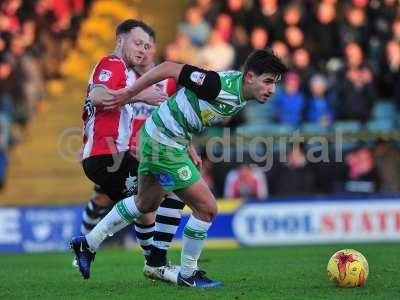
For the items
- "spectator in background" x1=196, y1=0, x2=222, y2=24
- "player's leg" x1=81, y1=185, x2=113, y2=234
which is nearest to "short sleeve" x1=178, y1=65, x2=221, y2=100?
"player's leg" x1=81, y1=185, x2=113, y2=234

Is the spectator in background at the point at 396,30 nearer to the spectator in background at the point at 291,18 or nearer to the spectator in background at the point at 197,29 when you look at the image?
the spectator in background at the point at 291,18

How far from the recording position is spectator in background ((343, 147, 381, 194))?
17.4 meters

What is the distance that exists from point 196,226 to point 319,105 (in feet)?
32.3

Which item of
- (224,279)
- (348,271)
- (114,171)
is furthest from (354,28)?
(348,271)

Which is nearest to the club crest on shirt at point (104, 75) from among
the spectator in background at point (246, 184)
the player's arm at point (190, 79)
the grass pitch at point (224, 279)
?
the player's arm at point (190, 79)

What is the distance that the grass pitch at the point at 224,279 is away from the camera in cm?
853

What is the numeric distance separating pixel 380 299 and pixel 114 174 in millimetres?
3118

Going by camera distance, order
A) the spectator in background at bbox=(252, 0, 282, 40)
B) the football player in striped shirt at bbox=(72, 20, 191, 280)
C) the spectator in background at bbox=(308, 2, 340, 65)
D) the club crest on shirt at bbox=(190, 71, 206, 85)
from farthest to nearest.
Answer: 1. the spectator in background at bbox=(252, 0, 282, 40)
2. the spectator in background at bbox=(308, 2, 340, 65)
3. the football player in striped shirt at bbox=(72, 20, 191, 280)
4. the club crest on shirt at bbox=(190, 71, 206, 85)

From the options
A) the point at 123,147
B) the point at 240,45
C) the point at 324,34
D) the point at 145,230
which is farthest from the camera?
the point at 240,45

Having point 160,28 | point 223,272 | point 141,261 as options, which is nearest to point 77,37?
point 160,28

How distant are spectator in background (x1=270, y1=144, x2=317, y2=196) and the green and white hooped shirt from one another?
9.11 metres

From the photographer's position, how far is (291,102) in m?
18.3

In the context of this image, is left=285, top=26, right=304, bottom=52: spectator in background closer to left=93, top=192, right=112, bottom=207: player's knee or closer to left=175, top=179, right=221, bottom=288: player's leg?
left=93, top=192, right=112, bottom=207: player's knee

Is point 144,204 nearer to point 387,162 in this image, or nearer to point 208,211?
point 208,211
